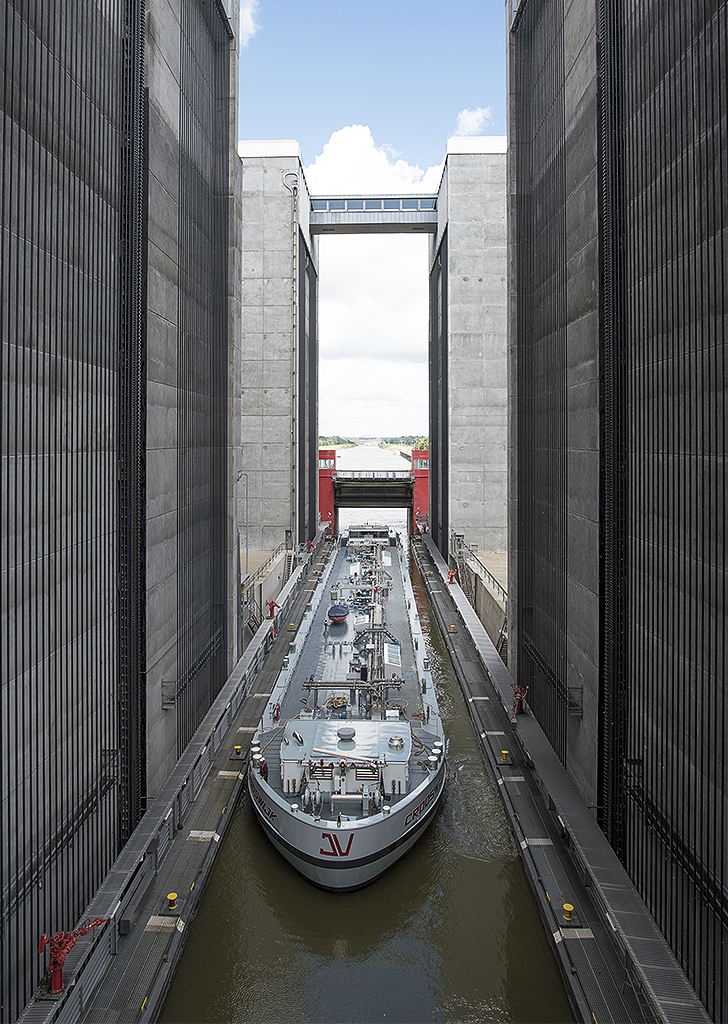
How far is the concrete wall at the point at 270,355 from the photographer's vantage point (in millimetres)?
55156

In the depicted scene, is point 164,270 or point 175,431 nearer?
point 164,270

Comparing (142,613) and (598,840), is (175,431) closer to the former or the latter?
(142,613)

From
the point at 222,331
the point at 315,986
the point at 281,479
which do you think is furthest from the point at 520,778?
the point at 281,479

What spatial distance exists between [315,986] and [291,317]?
47.8 metres

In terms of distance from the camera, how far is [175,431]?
20906mm

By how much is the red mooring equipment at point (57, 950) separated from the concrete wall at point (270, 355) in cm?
4292

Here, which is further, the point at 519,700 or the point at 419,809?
the point at 519,700

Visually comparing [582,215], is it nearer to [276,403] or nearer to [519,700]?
[519,700]

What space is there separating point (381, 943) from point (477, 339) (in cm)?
Answer: 4582

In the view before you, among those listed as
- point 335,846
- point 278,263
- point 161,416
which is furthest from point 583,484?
point 278,263

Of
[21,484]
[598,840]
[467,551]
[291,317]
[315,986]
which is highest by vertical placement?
[291,317]

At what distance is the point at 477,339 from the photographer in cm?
5497

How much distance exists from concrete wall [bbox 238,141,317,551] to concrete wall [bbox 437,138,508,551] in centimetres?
1199

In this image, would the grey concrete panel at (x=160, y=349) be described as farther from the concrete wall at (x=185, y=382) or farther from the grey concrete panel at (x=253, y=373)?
the grey concrete panel at (x=253, y=373)
